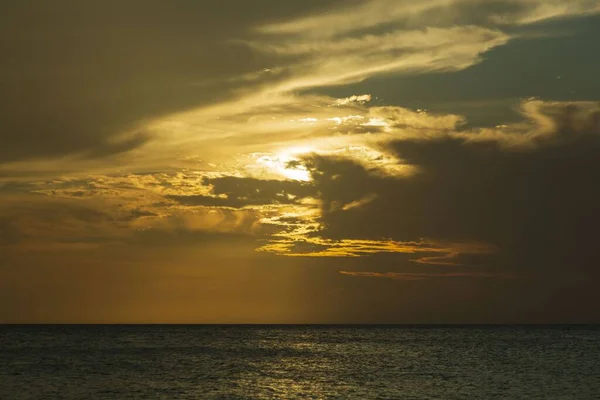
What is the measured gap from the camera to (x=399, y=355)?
124812 millimetres

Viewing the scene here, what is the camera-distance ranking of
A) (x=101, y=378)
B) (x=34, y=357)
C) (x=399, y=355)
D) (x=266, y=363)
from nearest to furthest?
(x=101, y=378) < (x=266, y=363) < (x=34, y=357) < (x=399, y=355)

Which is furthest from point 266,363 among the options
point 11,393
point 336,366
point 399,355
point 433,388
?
point 11,393

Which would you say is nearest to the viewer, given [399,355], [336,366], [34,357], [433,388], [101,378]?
[433,388]

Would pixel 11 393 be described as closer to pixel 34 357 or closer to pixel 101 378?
pixel 101 378

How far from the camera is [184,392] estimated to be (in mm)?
65562

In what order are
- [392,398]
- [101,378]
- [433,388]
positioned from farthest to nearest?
[101,378]
[433,388]
[392,398]

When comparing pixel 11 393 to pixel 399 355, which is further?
pixel 399 355

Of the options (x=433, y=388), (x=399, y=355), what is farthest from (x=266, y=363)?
(x=433, y=388)

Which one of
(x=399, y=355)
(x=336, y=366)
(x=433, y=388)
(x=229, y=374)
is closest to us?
(x=433, y=388)

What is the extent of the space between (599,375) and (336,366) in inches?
1198

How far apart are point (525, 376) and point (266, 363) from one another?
35031 millimetres

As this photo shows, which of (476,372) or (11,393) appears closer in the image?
(11,393)

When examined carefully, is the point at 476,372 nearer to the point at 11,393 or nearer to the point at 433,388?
the point at 433,388

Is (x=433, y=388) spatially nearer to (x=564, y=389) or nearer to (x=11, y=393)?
(x=564, y=389)
